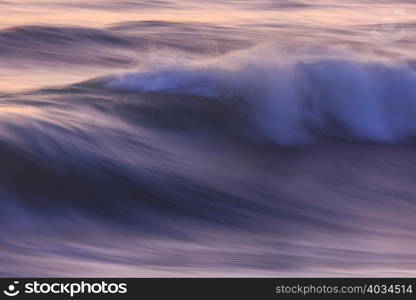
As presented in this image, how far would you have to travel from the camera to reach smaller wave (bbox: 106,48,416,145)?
9.17 meters

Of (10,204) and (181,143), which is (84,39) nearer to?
(181,143)

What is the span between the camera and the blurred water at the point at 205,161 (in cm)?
557

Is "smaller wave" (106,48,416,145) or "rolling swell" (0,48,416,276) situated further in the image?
"smaller wave" (106,48,416,145)

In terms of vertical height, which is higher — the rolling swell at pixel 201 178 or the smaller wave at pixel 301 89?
the smaller wave at pixel 301 89

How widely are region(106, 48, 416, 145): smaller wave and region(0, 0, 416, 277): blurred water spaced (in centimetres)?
2

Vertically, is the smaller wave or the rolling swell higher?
the smaller wave

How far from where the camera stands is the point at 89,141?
7309 mm

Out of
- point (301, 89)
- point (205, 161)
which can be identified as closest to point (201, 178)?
point (205, 161)

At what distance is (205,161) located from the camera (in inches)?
307

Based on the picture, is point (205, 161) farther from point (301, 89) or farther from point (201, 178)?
point (301, 89)

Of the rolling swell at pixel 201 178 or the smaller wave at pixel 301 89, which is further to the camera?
the smaller wave at pixel 301 89

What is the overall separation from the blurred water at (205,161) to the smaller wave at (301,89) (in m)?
0.02

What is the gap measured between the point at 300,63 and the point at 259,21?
241 inches

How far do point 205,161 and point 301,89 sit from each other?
2076 mm
